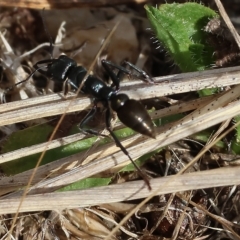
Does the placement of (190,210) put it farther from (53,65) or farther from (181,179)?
(53,65)

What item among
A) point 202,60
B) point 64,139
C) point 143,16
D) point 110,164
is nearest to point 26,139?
point 64,139

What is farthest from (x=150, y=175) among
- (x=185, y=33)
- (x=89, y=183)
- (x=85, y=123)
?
(x=185, y=33)

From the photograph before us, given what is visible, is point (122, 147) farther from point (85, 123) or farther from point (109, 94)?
point (109, 94)

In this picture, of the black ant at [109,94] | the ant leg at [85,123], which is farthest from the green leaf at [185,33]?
the ant leg at [85,123]

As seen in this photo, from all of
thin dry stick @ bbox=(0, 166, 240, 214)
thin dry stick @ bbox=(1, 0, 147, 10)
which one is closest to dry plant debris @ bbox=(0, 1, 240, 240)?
thin dry stick @ bbox=(0, 166, 240, 214)

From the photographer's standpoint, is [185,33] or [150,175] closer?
[150,175]

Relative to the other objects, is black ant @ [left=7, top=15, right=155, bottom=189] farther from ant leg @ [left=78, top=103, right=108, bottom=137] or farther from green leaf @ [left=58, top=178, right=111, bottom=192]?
green leaf @ [left=58, top=178, right=111, bottom=192]

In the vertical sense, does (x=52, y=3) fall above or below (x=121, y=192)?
above

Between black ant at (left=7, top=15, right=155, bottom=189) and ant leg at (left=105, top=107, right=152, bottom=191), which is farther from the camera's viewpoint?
black ant at (left=7, top=15, right=155, bottom=189)
